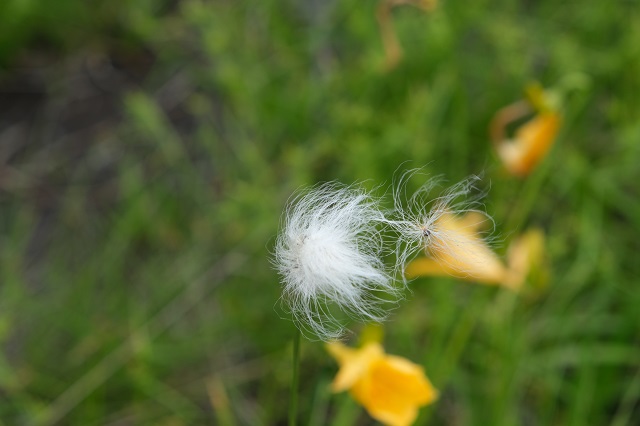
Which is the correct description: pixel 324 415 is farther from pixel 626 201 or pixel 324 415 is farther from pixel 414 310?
pixel 626 201

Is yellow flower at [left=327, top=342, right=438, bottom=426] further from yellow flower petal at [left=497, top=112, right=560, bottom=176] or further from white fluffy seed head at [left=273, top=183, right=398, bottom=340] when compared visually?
yellow flower petal at [left=497, top=112, right=560, bottom=176]

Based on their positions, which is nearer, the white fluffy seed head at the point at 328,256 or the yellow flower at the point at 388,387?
the white fluffy seed head at the point at 328,256

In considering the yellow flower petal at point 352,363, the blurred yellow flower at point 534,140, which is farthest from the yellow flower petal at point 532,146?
the yellow flower petal at point 352,363

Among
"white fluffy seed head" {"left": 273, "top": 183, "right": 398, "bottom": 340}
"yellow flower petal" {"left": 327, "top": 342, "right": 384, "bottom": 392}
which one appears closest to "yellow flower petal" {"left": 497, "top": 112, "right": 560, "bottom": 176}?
"yellow flower petal" {"left": 327, "top": 342, "right": 384, "bottom": 392}

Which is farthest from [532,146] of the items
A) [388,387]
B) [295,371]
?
[295,371]

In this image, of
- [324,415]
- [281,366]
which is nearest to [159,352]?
[281,366]

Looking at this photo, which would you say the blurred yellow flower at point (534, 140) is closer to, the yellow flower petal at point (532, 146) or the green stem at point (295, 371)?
the yellow flower petal at point (532, 146)

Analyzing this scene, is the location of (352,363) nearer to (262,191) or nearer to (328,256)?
(328,256)
